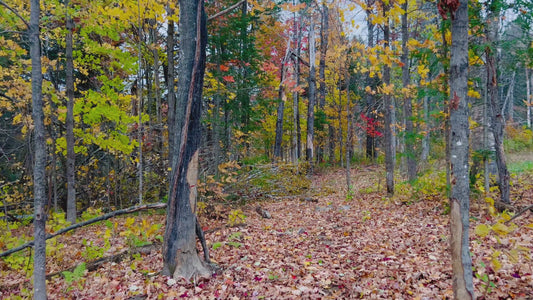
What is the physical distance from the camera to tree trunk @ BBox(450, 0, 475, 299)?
2.53m

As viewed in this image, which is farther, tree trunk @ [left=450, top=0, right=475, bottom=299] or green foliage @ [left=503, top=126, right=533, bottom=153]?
green foliage @ [left=503, top=126, right=533, bottom=153]

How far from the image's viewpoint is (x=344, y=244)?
5.49 meters

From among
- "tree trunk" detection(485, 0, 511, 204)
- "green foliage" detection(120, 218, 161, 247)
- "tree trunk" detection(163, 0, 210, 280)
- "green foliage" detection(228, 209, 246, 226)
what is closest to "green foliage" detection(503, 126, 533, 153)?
"tree trunk" detection(485, 0, 511, 204)

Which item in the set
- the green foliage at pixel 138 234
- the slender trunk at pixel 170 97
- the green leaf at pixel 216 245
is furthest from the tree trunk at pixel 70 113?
the green leaf at pixel 216 245

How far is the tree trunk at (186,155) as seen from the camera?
4262 mm

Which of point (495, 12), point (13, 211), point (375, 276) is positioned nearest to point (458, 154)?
point (375, 276)

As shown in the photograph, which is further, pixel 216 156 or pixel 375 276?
pixel 216 156

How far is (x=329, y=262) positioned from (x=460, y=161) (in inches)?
111

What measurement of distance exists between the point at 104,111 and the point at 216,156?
3.73m

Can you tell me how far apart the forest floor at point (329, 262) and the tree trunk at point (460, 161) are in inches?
16.3

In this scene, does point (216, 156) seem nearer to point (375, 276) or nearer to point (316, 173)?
point (375, 276)

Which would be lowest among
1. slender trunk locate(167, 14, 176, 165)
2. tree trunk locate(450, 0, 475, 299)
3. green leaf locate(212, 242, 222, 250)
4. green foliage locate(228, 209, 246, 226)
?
green leaf locate(212, 242, 222, 250)

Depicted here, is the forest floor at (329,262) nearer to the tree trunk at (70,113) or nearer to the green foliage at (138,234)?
the green foliage at (138,234)

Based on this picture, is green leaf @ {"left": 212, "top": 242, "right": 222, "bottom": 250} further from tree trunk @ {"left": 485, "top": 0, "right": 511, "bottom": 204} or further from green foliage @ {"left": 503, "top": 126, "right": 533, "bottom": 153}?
green foliage @ {"left": 503, "top": 126, "right": 533, "bottom": 153}
